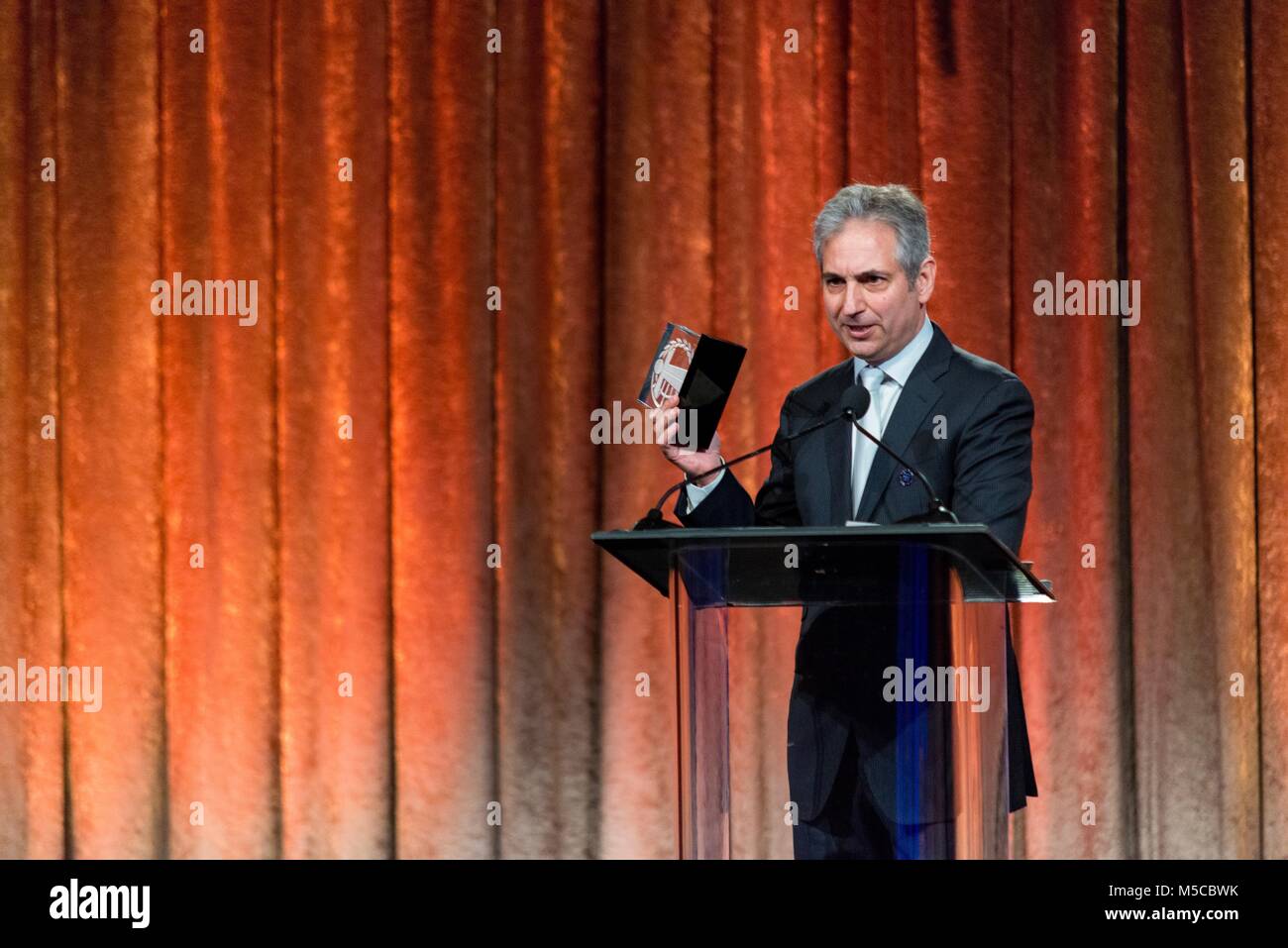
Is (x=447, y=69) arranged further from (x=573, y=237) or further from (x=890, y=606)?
(x=890, y=606)

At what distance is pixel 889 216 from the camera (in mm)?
2441

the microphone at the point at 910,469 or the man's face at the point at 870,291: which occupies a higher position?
the man's face at the point at 870,291

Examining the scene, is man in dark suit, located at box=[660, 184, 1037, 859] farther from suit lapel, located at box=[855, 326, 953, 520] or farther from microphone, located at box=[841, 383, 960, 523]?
microphone, located at box=[841, 383, 960, 523]

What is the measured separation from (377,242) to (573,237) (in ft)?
1.76

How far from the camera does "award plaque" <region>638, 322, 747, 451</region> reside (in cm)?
214

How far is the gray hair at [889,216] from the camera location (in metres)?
2.43

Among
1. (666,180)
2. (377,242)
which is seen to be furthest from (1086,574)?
(377,242)

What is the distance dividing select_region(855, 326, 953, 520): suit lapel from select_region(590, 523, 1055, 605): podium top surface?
0.98ft

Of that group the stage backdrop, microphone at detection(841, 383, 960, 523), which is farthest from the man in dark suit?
the stage backdrop

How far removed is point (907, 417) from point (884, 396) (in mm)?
112

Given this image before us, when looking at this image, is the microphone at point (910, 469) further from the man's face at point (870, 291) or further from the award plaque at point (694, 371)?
the man's face at point (870, 291)

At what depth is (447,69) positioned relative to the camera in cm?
433

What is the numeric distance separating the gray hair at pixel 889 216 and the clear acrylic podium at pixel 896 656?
2.36ft

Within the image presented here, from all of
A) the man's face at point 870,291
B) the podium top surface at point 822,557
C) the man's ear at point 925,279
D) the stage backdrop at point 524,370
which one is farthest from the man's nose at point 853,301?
the stage backdrop at point 524,370
